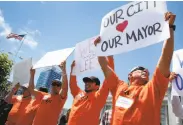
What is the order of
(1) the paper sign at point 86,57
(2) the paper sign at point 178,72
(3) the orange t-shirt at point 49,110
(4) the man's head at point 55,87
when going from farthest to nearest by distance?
(4) the man's head at point 55,87, (3) the orange t-shirt at point 49,110, (1) the paper sign at point 86,57, (2) the paper sign at point 178,72

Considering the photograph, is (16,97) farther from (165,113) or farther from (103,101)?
(165,113)

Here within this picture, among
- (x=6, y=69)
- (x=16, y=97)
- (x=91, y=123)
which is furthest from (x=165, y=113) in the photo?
(x=91, y=123)

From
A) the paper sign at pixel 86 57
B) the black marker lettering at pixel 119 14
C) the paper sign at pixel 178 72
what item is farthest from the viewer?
the paper sign at pixel 86 57

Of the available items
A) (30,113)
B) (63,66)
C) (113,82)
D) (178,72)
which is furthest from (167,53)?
(30,113)

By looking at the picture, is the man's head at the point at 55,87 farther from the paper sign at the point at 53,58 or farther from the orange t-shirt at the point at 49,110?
the paper sign at the point at 53,58

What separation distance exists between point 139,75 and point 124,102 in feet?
1.72

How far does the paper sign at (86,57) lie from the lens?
4585mm

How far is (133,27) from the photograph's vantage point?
330cm

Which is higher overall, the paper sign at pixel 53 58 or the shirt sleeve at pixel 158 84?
the paper sign at pixel 53 58

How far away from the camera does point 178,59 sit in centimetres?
417

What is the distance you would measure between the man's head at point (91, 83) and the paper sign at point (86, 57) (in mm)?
188

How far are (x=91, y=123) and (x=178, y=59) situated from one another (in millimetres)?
1953

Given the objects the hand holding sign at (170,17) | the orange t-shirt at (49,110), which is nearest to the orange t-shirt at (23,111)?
the orange t-shirt at (49,110)

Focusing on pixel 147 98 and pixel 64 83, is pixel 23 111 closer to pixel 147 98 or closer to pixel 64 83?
pixel 64 83
